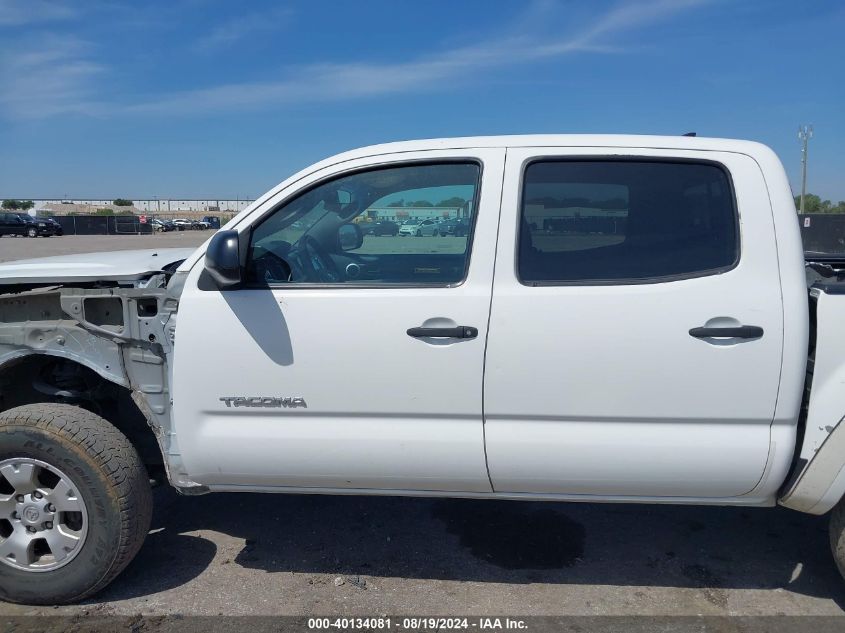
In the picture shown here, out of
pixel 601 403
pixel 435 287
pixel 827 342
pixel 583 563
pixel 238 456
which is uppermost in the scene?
pixel 435 287

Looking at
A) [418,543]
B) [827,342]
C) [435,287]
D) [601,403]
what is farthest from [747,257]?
[418,543]

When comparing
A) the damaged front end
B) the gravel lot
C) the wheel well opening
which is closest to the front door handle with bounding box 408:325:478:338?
the damaged front end

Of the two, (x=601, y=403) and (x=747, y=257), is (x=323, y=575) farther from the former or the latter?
(x=747, y=257)

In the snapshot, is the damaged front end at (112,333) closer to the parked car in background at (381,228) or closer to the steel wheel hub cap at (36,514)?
the steel wheel hub cap at (36,514)

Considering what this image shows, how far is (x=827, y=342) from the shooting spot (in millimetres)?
2633

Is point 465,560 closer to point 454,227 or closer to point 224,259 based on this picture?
point 454,227

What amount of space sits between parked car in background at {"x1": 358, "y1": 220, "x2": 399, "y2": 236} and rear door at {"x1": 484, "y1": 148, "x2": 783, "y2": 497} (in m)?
0.60

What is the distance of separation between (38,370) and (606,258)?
2863 mm

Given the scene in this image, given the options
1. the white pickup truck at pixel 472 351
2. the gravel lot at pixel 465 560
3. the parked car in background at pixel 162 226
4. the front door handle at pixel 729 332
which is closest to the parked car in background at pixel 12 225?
the parked car in background at pixel 162 226

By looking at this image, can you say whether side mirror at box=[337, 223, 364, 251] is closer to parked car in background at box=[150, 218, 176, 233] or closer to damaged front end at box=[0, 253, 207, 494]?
damaged front end at box=[0, 253, 207, 494]

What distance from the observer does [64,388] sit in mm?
3559

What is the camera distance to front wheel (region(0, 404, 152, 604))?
3010 millimetres

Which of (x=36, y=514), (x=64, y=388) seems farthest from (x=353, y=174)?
(x=36, y=514)

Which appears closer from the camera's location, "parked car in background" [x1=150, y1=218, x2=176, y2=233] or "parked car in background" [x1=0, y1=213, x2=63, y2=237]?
"parked car in background" [x1=0, y1=213, x2=63, y2=237]
